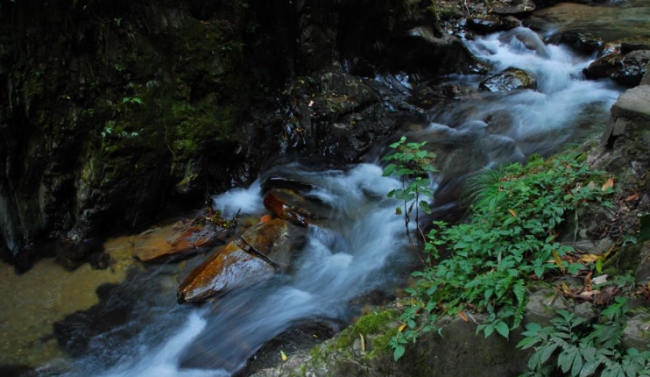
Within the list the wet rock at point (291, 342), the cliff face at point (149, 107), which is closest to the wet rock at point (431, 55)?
the cliff face at point (149, 107)

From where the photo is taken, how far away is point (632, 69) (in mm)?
8336

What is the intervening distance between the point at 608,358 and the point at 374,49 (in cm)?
832

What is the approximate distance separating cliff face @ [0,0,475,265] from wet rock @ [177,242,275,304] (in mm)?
1597

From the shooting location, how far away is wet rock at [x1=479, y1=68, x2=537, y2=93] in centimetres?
909

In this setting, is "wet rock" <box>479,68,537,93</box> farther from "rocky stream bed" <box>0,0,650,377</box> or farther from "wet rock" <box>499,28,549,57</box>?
"wet rock" <box>499,28,549,57</box>

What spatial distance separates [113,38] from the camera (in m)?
5.64

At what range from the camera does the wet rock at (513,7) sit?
12898mm

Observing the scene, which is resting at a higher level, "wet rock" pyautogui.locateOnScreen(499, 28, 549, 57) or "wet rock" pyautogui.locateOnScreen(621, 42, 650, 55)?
"wet rock" pyautogui.locateOnScreen(499, 28, 549, 57)

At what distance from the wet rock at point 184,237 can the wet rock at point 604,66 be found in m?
8.18

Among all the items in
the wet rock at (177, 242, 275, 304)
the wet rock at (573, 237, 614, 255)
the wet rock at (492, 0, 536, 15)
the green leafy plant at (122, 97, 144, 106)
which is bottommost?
the wet rock at (177, 242, 275, 304)

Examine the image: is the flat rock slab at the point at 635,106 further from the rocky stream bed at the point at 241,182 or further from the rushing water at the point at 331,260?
the rushing water at the point at 331,260

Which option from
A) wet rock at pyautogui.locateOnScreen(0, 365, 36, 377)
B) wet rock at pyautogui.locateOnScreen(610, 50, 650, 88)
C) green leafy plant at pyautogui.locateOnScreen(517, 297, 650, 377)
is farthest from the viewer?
wet rock at pyautogui.locateOnScreen(610, 50, 650, 88)

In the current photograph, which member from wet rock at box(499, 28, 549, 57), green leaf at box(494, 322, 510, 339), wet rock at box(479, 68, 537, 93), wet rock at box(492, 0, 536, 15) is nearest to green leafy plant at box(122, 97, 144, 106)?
green leaf at box(494, 322, 510, 339)

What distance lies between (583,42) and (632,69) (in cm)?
207
